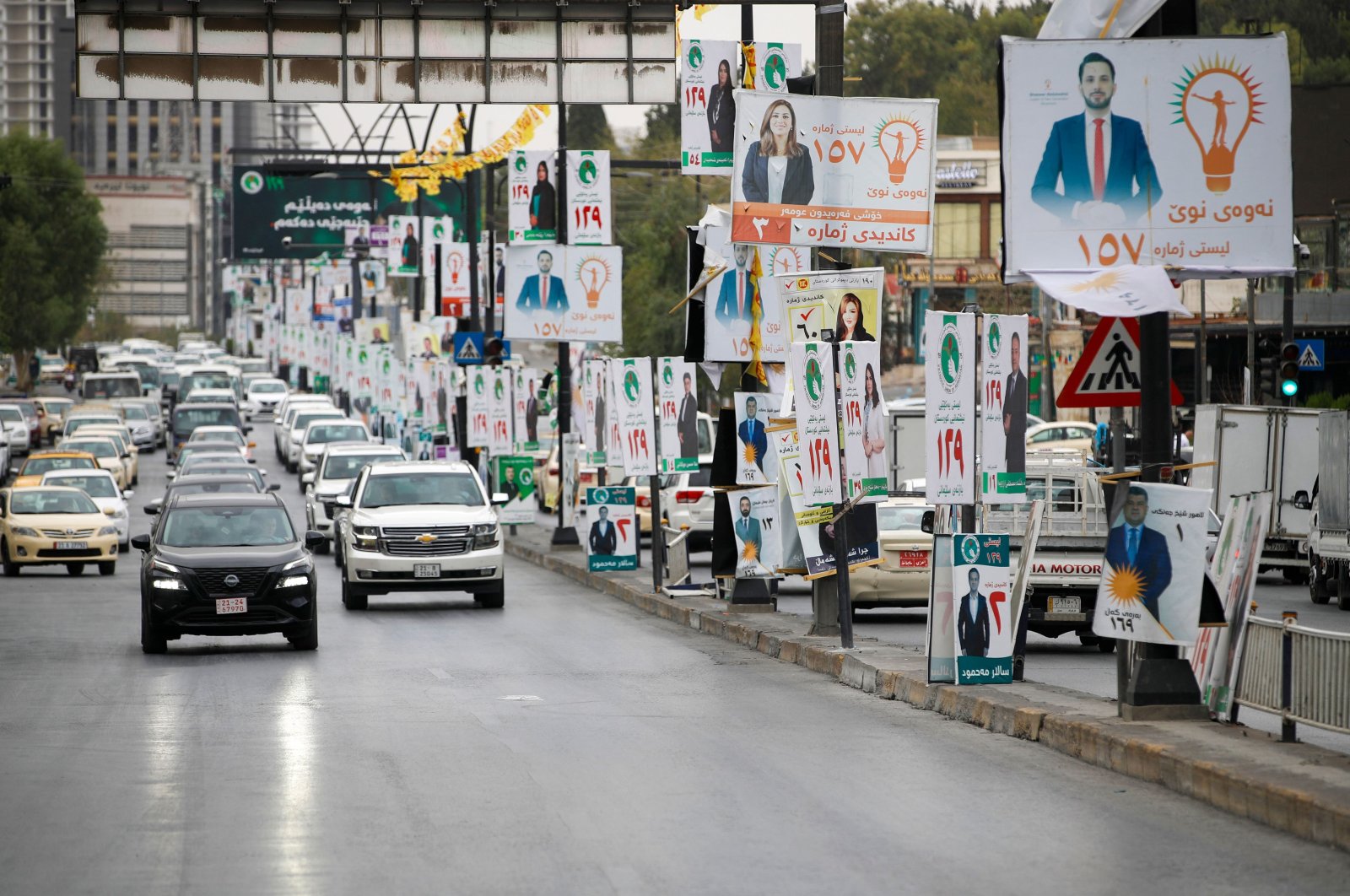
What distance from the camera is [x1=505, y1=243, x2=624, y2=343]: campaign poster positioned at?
3581 cm

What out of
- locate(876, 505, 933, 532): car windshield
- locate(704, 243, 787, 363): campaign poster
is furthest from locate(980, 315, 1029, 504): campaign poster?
locate(876, 505, 933, 532): car windshield

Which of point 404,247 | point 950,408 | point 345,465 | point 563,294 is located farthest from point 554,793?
point 404,247

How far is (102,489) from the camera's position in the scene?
40.8m

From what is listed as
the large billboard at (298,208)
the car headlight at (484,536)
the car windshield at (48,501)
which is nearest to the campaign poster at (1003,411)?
the car headlight at (484,536)

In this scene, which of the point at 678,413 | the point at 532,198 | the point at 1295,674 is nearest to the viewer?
the point at 1295,674

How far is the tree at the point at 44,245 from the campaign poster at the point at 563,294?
225ft

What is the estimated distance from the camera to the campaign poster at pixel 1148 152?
1284cm

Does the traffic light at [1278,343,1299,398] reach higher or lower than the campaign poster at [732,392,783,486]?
higher

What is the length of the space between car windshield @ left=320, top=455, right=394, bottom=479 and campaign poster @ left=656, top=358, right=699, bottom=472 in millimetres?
14062

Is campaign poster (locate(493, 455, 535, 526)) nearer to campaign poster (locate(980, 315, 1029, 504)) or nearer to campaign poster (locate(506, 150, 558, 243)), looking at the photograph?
campaign poster (locate(506, 150, 558, 243))

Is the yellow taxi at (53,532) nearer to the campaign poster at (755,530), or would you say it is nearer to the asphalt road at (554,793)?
the campaign poster at (755,530)

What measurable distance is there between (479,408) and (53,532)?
9708 millimetres

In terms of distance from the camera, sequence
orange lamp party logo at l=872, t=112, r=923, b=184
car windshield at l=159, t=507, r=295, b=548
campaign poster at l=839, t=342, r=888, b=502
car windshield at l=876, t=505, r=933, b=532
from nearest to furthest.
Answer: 1. campaign poster at l=839, t=342, r=888, b=502
2. orange lamp party logo at l=872, t=112, r=923, b=184
3. car windshield at l=159, t=507, r=295, b=548
4. car windshield at l=876, t=505, r=933, b=532

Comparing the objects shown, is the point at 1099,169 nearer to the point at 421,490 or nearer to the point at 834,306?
the point at 834,306
